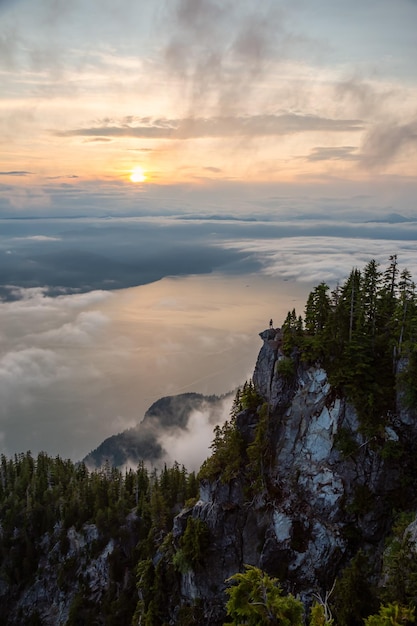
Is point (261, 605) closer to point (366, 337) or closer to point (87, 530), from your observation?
point (366, 337)

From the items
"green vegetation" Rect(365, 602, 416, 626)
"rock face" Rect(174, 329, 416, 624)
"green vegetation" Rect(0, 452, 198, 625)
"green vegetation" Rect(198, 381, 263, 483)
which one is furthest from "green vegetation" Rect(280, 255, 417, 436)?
"green vegetation" Rect(0, 452, 198, 625)

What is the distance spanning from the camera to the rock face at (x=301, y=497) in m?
40.9

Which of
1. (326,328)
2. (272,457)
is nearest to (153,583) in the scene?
(272,457)

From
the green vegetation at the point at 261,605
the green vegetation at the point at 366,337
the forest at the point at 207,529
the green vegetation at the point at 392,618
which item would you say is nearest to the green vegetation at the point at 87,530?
the forest at the point at 207,529

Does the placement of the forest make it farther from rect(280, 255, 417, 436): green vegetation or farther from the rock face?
the rock face

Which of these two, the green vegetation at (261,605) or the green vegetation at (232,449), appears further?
the green vegetation at (232,449)

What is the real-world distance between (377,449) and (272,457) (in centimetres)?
1130

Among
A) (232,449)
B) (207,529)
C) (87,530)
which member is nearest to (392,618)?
(232,449)

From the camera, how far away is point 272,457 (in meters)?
A: 47.7

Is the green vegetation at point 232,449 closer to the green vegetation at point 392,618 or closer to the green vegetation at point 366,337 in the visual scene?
the green vegetation at point 366,337

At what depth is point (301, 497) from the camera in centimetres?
4403

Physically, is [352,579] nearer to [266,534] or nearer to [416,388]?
[266,534]

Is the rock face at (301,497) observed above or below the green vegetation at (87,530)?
above

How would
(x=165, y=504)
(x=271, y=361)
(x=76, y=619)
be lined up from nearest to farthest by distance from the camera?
(x=271, y=361) → (x=76, y=619) → (x=165, y=504)
